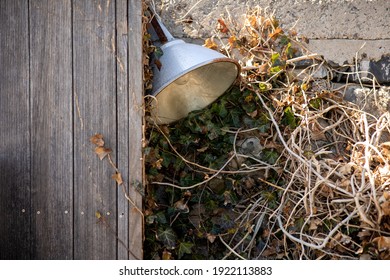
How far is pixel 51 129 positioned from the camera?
2904 millimetres

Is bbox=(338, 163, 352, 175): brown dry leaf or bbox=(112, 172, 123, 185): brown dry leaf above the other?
bbox=(112, 172, 123, 185): brown dry leaf

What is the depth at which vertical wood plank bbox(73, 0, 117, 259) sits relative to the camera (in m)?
2.88

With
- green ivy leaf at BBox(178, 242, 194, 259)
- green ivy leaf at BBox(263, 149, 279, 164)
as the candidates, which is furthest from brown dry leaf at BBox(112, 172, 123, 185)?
green ivy leaf at BBox(263, 149, 279, 164)

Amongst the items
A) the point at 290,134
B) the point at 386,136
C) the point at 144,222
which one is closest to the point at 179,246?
the point at 144,222

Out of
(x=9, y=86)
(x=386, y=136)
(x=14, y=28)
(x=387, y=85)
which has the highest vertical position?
(x=14, y=28)

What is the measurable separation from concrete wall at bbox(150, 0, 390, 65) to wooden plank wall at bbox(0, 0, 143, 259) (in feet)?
2.82

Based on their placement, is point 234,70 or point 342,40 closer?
point 234,70

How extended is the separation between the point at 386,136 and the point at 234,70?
3.43ft

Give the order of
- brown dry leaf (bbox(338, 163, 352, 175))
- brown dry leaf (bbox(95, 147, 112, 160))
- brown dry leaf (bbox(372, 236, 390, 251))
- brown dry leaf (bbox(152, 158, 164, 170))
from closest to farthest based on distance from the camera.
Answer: brown dry leaf (bbox(95, 147, 112, 160)), brown dry leaf (bbox(372, 236, 390, 251)), brown dry leaf (bbox(152, 158, 164, 170)), brown dry leaf (bbox(338, 163, 352, 175))

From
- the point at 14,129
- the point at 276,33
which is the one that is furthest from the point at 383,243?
the point at 14,129

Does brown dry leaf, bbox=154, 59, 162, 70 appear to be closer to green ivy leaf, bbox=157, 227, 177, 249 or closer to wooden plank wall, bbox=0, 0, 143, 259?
wooden plank wall, bbox=0, 0, 143, 259

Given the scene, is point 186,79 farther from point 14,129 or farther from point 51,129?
point 14,129
